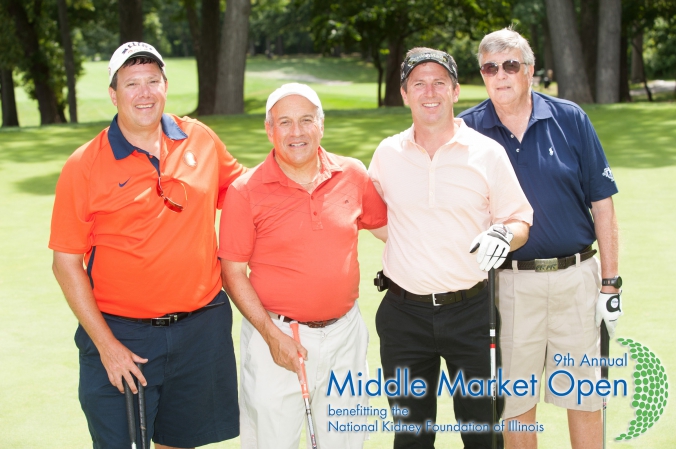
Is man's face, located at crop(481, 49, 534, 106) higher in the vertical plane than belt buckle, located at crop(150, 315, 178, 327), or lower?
higher

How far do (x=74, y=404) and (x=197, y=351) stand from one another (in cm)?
171

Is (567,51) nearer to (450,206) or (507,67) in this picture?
(507,67)

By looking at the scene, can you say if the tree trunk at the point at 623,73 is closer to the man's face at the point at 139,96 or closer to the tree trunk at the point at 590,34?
the tree trunk at the point at 590,34

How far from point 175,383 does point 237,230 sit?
785 mm

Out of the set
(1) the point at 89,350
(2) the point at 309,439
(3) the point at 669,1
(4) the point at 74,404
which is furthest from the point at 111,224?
(3) the point at 669,1

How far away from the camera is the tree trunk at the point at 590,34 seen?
2438 centimetres

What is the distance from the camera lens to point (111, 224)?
136 inches

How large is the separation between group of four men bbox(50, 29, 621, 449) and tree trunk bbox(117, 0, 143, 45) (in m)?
19.9

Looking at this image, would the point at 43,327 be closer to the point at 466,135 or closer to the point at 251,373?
the point at 251,373

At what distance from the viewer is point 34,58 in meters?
28.7

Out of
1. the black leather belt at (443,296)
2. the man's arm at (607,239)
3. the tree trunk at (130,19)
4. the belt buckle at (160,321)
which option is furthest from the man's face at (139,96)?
the tree trunk at (130,19)

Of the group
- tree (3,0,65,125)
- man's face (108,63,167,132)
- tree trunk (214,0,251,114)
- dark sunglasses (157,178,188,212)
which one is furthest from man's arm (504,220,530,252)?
tree (3,0,65,125)

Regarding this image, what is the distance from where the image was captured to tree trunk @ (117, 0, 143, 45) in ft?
73.6

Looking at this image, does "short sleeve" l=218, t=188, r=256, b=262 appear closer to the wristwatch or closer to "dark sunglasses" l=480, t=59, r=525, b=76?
"dark sunglasses" l=480, t=59, r=525, b=76
